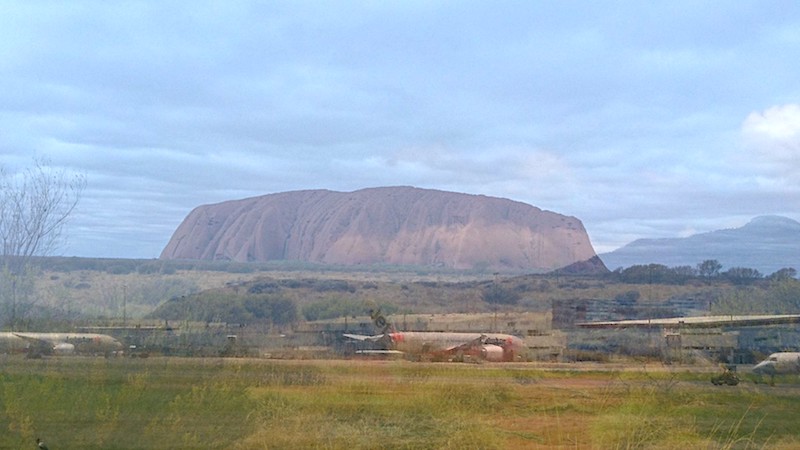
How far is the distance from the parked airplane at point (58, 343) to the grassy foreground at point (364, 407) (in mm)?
2570

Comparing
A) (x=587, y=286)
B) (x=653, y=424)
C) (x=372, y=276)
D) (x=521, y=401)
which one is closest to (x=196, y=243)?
(x=372, y=276)

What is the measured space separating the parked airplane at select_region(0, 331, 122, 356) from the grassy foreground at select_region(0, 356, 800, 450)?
101 inches

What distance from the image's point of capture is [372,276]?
59281mm

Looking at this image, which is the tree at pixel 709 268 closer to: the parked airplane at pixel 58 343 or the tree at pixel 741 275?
the tree at pixel 741 275

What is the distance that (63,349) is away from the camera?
88.6 feet

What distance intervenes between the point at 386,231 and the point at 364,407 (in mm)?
57868

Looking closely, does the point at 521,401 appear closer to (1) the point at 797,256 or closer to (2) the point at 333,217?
(1) the point at 797,256

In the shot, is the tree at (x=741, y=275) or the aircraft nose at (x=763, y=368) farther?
the tree at (x=741, y=275)

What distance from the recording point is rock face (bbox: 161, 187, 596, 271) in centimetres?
6619

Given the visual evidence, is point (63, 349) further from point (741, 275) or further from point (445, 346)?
point (741, 275)

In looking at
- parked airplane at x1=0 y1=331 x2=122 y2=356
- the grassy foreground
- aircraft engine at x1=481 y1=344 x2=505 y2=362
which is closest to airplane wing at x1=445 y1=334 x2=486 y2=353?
aircraft engine at x1=481 y1=344 x2=505 y2=362

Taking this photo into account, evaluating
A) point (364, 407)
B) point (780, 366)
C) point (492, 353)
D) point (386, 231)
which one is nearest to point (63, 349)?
point (364, 407)

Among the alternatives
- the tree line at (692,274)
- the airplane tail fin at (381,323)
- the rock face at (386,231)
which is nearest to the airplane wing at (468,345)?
the airplane tail fin at (381,323)

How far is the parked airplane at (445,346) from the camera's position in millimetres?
31391
